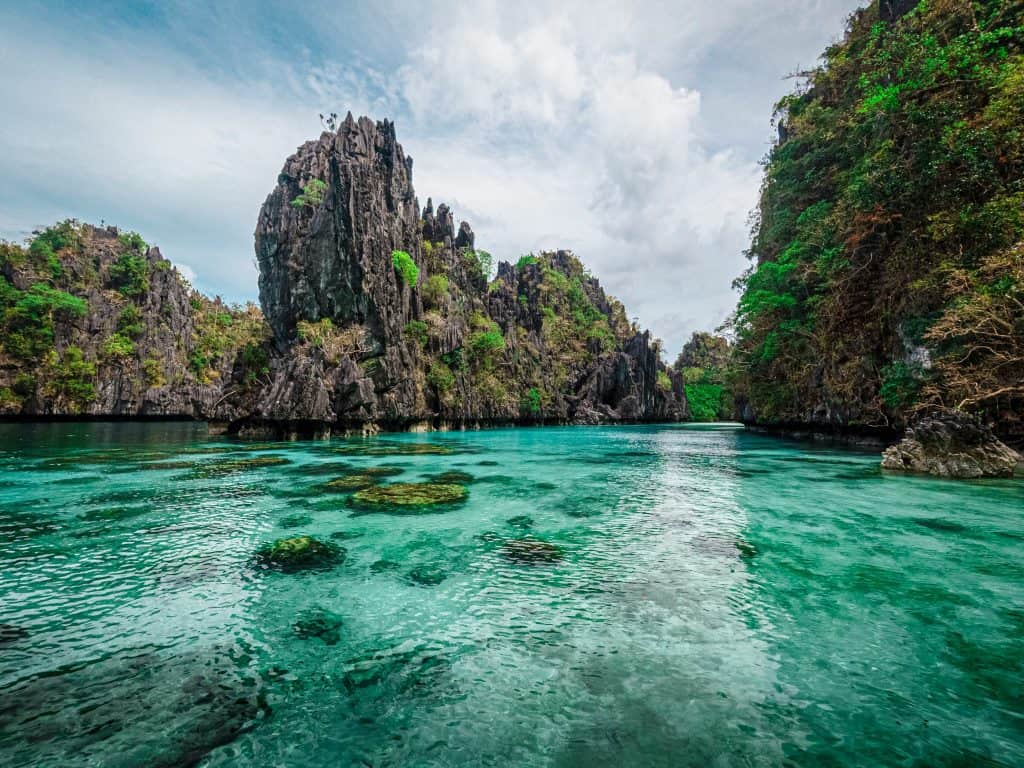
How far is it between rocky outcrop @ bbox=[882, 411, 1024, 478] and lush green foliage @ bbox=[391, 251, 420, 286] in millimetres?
33848

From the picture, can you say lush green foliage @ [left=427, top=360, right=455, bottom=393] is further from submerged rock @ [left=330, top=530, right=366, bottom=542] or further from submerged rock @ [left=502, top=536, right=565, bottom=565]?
submerged rock @ [left=502, top=536, right=565, bottom=565]

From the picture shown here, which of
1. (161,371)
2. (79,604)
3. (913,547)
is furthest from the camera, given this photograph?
(161,371)

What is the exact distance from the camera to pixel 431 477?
12.4m

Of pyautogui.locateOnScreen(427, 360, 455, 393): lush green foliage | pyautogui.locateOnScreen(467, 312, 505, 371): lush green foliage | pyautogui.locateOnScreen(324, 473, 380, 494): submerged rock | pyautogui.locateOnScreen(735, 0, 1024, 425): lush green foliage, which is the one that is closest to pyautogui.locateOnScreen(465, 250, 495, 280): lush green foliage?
pyautogui.locateOnScreen(467, 312, 505, 371): lush green foliage

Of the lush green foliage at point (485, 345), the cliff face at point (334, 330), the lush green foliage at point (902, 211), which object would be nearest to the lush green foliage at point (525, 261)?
the cliff face at point (334, 330)

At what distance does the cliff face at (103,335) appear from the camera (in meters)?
44.6

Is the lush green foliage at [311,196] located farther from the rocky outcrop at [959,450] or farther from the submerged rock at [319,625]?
the rocky outcrop at [959,450]

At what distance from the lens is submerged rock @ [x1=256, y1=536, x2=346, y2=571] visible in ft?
17.7

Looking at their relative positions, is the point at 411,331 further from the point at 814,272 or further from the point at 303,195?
the point at 814,272

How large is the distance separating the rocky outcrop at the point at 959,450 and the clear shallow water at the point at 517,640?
133 inches

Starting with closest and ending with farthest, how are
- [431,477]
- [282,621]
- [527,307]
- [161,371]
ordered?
[282,621] → [431,477] → [161,371] → [527,307]

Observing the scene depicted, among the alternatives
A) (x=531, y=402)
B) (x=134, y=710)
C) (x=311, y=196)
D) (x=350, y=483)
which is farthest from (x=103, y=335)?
(x=134, y=710)

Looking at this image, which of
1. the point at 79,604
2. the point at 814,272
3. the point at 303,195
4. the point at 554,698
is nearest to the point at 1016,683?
the point at 554,698

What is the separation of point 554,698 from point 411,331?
3620 cm
